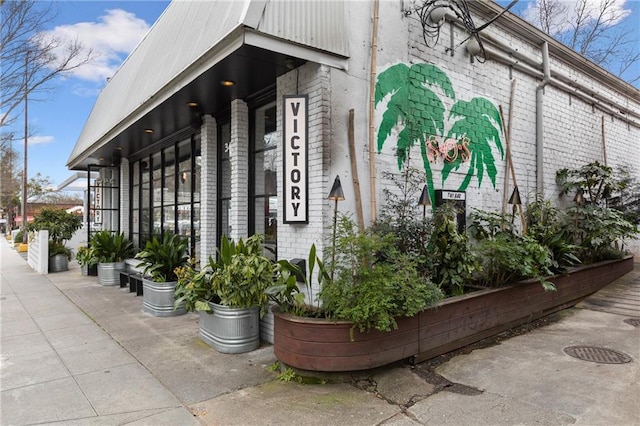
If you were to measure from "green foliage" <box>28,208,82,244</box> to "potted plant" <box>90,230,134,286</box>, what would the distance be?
327cm

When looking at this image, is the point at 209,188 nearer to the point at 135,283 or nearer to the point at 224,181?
the point at 224,181

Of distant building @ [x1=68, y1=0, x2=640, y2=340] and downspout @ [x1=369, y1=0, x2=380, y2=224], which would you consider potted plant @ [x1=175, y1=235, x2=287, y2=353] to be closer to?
distant building @ [x1=68, y1=0, x2=640, y2=340]

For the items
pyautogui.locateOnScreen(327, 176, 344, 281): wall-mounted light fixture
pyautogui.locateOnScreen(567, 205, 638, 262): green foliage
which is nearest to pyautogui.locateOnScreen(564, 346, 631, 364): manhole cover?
pyautogui.locateOnScreen(327, 176, 344, 281): wall-mounted light fixture

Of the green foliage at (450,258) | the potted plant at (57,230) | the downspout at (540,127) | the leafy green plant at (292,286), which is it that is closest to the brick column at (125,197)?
the potted plant at (57,230)

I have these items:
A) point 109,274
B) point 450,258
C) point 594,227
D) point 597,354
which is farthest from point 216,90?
point 594,227

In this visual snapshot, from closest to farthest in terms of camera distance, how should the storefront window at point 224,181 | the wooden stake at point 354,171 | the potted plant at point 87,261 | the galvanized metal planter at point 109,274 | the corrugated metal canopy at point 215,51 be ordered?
the corrugated metal canopy at point 215,51
the wooden stake at point 354,171
the storefront window at point 224,181
the galvanized metal planter at point 109,274
the potted plant at point 87,261

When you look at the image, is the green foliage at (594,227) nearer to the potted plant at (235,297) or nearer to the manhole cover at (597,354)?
the manhole cover at (597,354)

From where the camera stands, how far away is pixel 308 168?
4465mm

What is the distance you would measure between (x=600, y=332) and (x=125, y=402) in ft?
18.5

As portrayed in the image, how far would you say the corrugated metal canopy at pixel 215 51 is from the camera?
12.4ft

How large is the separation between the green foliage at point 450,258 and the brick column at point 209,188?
3717 mm

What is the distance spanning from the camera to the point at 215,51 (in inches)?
158

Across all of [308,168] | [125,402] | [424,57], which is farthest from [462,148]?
[125,402]

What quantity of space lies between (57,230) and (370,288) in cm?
1206
